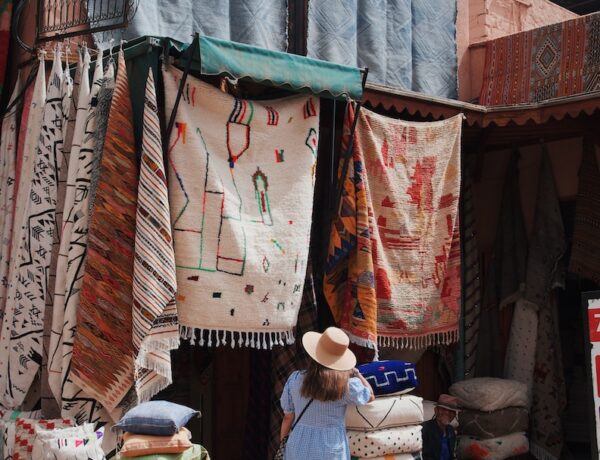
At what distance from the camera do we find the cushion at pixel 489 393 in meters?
7.14

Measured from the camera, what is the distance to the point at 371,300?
559 centimetres

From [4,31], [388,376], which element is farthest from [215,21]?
[388,376]

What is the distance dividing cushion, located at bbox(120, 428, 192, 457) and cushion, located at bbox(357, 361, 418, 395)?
1438 mm

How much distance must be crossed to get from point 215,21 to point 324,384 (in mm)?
2895

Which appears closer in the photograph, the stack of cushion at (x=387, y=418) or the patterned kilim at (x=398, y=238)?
the stack of cushion at (x=387, y=418)

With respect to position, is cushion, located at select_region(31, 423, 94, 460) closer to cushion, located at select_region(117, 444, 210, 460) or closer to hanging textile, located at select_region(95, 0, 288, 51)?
cushion, located at select_region(117, 444, 210, 460)

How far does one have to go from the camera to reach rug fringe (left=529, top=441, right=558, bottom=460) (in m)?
7.55

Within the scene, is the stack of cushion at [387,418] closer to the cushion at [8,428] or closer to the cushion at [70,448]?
the cushion at [70,448]

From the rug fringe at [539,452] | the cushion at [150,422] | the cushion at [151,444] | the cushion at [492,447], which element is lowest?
the rug fringe at [539,452]

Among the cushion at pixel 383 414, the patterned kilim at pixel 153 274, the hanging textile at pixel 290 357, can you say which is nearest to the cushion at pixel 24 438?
the patterned kilim at pixel 153 274

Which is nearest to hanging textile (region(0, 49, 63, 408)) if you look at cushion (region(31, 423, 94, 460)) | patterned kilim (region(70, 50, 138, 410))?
patterned kilim (region(70, 50, 138, 410))

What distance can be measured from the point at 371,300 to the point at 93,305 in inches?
72.5

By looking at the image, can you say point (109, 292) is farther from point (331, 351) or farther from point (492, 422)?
point (492, 422)

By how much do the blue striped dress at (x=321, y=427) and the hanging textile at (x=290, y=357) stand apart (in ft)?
2.38
